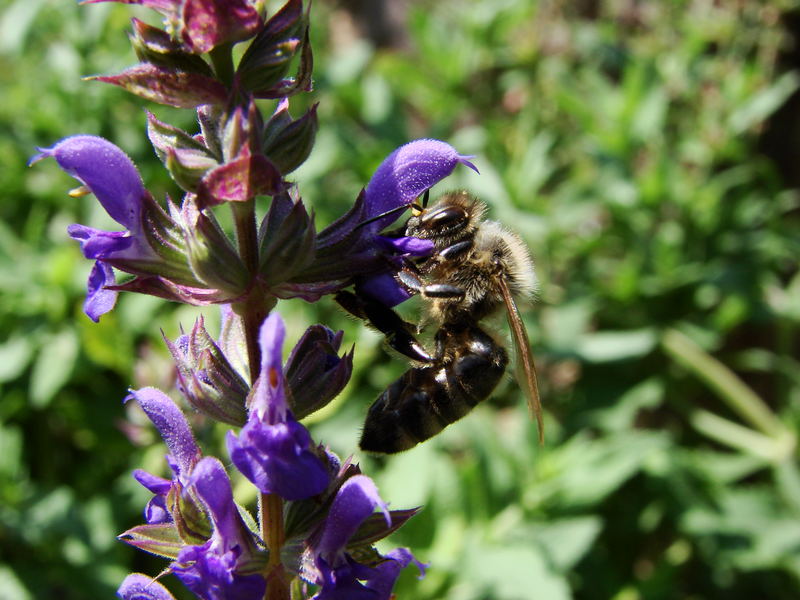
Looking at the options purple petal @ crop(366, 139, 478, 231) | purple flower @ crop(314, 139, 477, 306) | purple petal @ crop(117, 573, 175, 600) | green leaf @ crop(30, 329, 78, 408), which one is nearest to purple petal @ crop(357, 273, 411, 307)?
purple flower @ crop(314, 139, 477, 306)

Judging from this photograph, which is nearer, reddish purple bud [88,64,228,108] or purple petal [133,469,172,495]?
reddish purple bud [88,64,228,108]

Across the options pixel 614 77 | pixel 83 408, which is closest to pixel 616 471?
pixel 83 408

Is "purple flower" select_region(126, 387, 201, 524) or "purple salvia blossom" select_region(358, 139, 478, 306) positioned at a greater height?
"purple salvia blossom" select_region(358, 139, 478, 306)

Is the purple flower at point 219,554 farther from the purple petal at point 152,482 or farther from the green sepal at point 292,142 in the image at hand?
the green sepal at point 292,142

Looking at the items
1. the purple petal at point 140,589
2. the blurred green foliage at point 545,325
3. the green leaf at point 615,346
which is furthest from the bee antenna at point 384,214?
the green leaf at point 615,346

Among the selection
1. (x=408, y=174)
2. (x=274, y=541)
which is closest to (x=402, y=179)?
(x=408, y=174)

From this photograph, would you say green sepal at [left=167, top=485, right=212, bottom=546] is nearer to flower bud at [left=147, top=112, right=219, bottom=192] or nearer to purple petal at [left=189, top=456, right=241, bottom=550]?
purple petal at [left=189, top=456, right=241, bottom=550]

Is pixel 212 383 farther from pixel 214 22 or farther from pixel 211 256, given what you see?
pixel 214 22
